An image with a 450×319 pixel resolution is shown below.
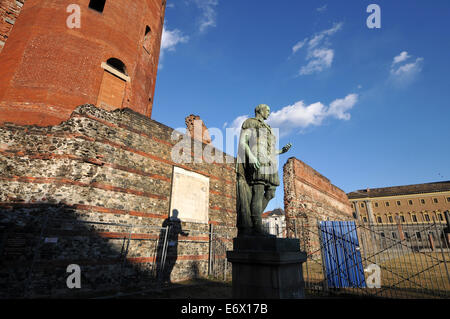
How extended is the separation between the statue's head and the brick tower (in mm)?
8076

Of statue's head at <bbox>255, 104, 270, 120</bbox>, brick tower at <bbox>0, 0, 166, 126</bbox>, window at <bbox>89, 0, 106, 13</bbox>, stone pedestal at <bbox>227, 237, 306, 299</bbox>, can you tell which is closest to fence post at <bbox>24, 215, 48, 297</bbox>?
brick tower at <bbox>0, 0, 166, 126</bbox>

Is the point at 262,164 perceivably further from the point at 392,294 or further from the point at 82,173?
the point at 392,294

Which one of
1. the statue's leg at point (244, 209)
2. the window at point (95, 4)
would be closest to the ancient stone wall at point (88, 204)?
the statue's leg at point (244, 209)

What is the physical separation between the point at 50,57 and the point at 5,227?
6.80 meters

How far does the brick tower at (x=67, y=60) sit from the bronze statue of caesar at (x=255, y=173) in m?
8.16

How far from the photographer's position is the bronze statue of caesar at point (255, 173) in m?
3.83

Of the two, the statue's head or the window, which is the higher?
the window

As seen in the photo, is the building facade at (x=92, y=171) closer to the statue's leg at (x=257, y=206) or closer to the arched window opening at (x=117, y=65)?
the arched window opening at (x=117, y=65)

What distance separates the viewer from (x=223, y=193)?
1276cm

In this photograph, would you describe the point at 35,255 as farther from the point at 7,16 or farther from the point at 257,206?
the point at 7,16

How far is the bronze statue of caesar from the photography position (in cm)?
383

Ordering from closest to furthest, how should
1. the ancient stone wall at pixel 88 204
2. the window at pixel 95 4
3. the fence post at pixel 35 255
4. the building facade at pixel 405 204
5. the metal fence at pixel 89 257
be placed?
the fence post at pixel 35 255 → the metal fence at pixel 89 257 → the ancient stone wall at pixel 88 204 → the window at pixel 95 4 → the building facade at pixel 405 204

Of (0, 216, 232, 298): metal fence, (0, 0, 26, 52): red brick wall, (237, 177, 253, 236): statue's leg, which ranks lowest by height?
(0, 216, 232, 298): metal fence

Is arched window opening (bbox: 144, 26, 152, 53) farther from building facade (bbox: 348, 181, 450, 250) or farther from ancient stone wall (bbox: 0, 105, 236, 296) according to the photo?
building facade (bbox: 348, 181, 450, 250)
